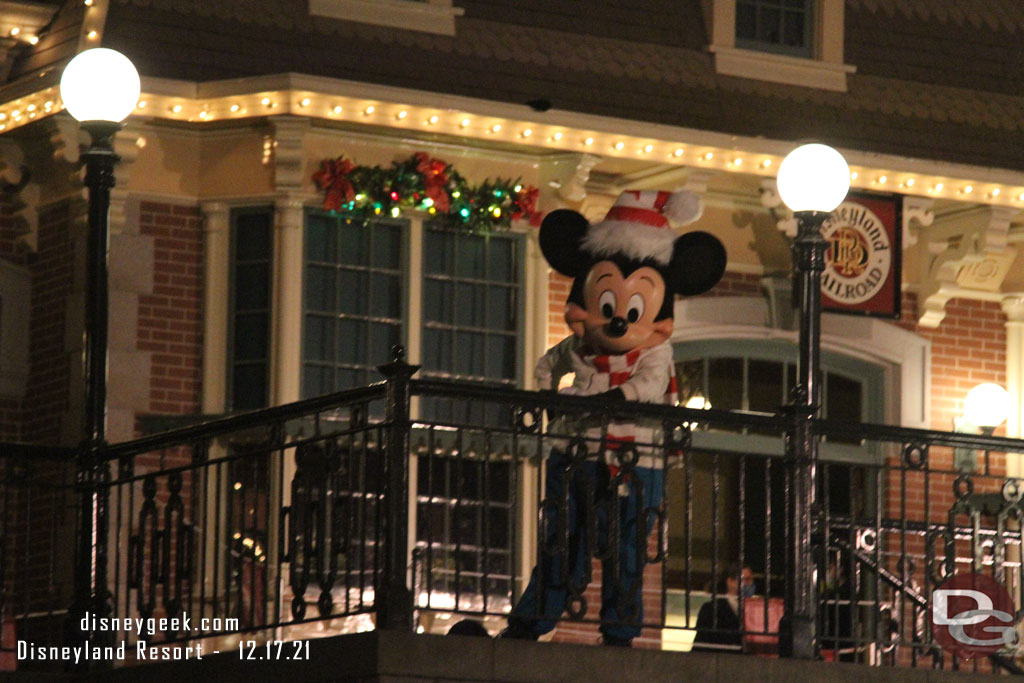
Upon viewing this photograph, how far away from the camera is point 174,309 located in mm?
14852

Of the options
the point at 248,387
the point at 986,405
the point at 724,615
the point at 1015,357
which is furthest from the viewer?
the point at 1015,357

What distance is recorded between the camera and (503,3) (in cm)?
1570

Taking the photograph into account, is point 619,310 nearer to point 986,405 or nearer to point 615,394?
point 615,394

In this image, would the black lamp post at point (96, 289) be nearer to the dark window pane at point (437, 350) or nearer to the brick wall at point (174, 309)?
the brick wall at point (174, 309)

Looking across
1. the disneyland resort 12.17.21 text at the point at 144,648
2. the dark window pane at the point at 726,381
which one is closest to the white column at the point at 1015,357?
the dark window pane at the point at 726,381

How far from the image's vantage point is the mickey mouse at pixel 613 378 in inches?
398

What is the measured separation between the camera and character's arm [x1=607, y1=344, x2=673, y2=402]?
10836 millimetres

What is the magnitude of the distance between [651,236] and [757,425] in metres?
1.28

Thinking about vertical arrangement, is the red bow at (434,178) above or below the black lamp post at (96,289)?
above

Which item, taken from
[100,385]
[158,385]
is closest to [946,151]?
[158,385]

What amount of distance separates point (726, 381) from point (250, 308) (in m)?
3.56

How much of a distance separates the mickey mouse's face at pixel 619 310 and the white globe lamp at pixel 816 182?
853mm

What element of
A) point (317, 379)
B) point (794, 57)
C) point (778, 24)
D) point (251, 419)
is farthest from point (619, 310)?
point (778, 24)
